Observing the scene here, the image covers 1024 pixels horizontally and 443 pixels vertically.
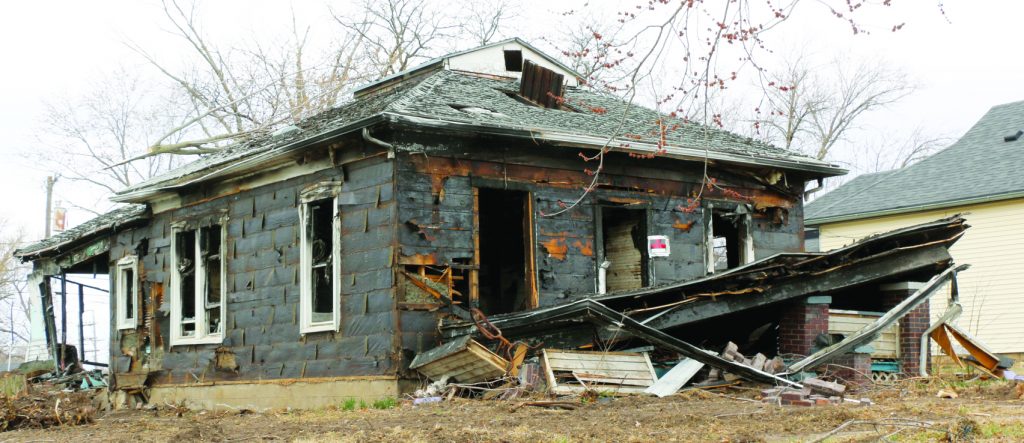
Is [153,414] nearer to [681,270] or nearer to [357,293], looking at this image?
[357,293]

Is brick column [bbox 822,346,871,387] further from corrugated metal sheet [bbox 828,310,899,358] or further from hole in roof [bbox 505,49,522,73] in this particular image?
hole in roof [bbox 505,49,522,73]

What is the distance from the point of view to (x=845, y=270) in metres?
13.8

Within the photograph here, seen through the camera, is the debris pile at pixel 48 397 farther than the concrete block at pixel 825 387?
Yes

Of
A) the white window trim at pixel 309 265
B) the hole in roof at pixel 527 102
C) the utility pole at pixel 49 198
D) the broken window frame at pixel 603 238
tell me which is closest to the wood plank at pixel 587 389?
the broken window frame at pixel 603 238

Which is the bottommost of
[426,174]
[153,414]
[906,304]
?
[153,414]

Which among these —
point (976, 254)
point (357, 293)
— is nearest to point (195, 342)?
point (357, 293)

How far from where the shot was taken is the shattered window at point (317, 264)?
15.6 metres

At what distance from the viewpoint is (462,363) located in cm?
1314

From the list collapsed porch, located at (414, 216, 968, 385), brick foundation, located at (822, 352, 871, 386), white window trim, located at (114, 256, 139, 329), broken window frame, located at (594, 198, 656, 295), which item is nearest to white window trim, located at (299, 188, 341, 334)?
collapsed porch, located at (414, 216, 968, 385)

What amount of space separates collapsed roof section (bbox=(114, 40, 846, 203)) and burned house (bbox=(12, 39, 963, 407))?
6 cm

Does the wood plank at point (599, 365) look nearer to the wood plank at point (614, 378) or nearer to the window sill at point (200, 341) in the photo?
the wood plank at point (614, 378)

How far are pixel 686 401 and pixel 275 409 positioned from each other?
6439 mm

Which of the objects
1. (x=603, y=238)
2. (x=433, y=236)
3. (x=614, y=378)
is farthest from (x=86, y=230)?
(x=614, y=378)

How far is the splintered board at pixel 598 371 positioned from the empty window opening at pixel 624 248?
12.6 feet
